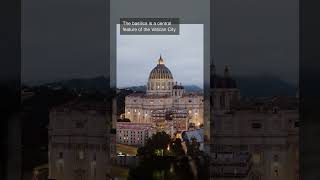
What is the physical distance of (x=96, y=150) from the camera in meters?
4.93

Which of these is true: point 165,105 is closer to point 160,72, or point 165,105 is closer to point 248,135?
point 160,72

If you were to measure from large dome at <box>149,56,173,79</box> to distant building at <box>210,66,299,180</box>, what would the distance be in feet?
1.28

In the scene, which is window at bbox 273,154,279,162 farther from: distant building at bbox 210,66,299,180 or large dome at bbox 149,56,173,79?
large dome at bbox 149,56,173,79

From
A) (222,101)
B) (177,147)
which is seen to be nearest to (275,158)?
(222,101)

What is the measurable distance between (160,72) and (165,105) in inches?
12.8

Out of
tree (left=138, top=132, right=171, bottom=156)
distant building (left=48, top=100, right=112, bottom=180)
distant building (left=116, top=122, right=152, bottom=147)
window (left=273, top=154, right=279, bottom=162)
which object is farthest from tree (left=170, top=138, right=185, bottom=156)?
window (left=273, top=154, right=279, bottom=162)

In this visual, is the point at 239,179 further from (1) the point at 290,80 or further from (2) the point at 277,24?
(2) the point at 277,24

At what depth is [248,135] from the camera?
15.9 feet

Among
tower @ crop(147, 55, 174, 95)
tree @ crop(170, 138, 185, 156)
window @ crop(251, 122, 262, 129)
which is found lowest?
tree @ crop(170, 138, 185, 156)

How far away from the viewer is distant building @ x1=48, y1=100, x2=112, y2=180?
4.91m

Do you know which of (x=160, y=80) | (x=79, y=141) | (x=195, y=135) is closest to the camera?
(x=160, y=80)

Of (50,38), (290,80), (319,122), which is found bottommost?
(319,122)

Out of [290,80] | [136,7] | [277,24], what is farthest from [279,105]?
[136,7]

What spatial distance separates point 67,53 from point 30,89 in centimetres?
40
